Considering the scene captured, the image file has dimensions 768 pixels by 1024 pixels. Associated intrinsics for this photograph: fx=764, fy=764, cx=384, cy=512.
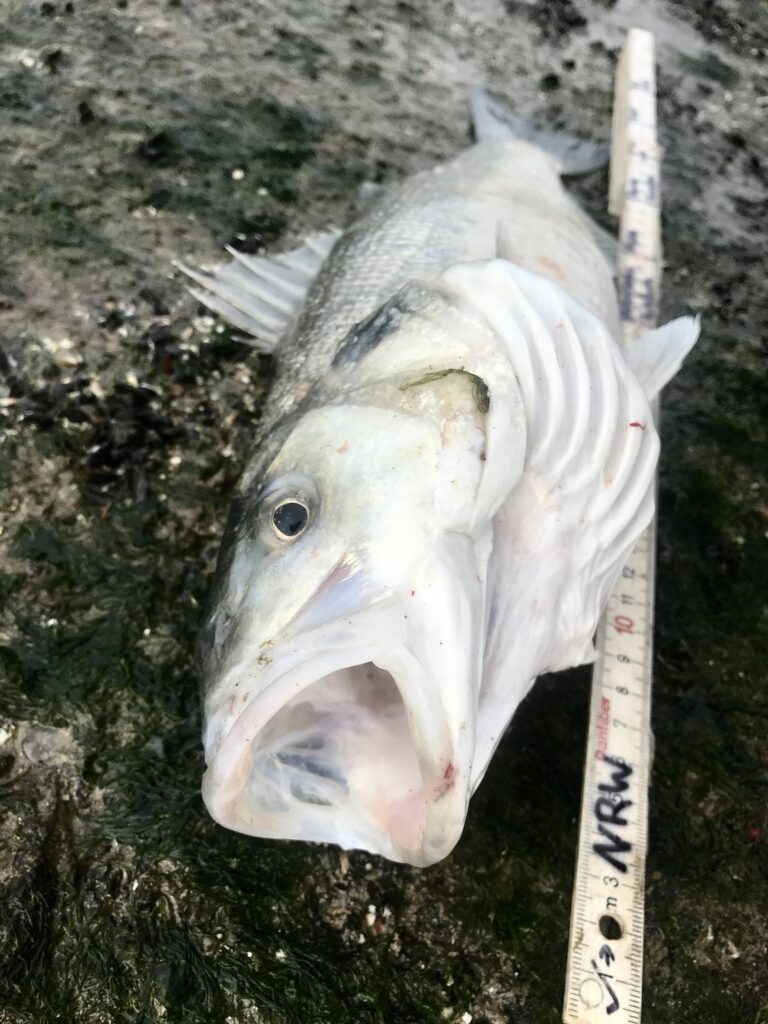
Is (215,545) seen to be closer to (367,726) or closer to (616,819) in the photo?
(367,726)

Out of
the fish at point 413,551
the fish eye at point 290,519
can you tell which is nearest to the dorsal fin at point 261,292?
the fish at point 413,551

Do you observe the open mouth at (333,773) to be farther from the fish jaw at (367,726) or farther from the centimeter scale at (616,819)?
the centimeter scale at (616,819)

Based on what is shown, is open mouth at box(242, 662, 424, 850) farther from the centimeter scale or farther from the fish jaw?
the centimeter scale

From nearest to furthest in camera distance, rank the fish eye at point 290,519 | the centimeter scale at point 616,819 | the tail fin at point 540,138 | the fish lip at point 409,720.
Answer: the fish lip at point 409,720 < the fish eye at point 290,519 < the centimeter scale at point 616,819 < the tail fin at point 540,138

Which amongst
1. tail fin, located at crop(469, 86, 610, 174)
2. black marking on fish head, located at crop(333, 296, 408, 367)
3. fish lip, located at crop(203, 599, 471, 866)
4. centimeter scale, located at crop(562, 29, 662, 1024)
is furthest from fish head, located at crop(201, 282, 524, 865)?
tail fin, located at crop(469, 86, 610, 174)

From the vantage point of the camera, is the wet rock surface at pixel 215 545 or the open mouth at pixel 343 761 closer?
the open mouth at pixel 343 761

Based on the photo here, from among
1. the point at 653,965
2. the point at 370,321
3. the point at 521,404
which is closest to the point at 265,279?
the point at 370,321
